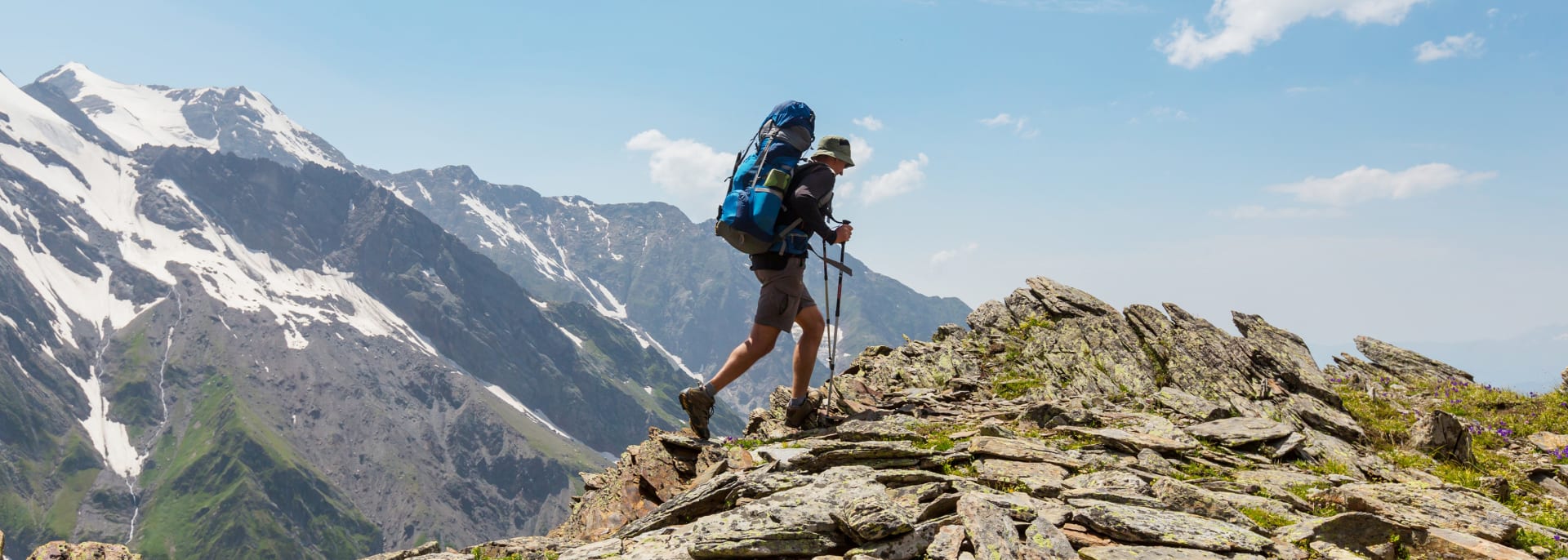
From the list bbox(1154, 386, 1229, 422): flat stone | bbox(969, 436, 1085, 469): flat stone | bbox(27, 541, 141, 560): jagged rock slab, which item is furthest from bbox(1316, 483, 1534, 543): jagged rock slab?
bbox(27, 541, 141, 560): jagged rock slab

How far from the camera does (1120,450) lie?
498 inches

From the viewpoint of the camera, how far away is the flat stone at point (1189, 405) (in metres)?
15.6

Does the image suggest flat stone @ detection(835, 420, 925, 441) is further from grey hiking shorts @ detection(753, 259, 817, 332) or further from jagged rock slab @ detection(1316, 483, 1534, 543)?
jagged rock slab @ detection(1316, 483, 1534, 543)

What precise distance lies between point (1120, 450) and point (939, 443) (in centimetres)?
283

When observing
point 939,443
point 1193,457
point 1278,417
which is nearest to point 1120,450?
point 1193,457

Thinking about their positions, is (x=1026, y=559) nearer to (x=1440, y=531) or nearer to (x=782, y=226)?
(x=1440, y=531)

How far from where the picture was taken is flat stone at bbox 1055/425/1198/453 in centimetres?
1254

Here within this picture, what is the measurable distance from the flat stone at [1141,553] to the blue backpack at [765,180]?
660cm

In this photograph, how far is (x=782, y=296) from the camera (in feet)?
43.6

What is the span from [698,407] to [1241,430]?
9392 mm

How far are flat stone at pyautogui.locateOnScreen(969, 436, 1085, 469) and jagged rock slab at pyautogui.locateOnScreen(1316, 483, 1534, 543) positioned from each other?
302 centimetres

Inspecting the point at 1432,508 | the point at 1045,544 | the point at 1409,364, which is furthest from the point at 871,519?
the point at 1409,364

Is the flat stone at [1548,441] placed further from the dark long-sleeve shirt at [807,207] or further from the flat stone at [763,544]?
the flat stone at [763,544]

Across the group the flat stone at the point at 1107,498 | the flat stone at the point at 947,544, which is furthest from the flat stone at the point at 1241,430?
the flat stone at the point at 947,544
